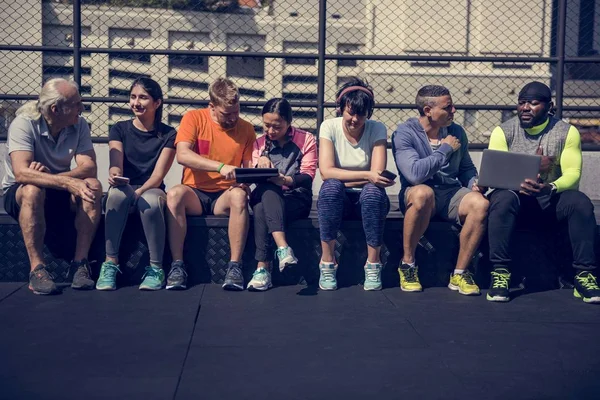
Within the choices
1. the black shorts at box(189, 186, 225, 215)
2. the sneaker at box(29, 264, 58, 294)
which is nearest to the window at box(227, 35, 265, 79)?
the black shorts at box(189, 186, 225, 215)

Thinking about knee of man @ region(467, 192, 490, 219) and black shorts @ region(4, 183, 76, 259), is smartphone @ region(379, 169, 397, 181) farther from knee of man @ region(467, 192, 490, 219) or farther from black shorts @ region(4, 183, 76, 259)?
black shorts @ region(4, 183, 76, 259)

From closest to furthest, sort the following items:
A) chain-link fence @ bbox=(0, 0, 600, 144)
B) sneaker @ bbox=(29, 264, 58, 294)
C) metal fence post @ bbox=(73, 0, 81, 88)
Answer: sneaker @ bbox=(29, 264, 58, 294), metal fence post @ bbox=(73, 0, 81, 88), chain-link fence @ bbox=(0, 0, 600, 144)

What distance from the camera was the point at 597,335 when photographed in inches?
165

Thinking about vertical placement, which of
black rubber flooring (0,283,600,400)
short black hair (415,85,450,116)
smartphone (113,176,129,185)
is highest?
short black hair (415,85,450,116)

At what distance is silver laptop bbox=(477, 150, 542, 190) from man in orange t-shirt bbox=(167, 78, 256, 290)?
59.0 inches

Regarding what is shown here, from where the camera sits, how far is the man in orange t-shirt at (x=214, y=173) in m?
5.21

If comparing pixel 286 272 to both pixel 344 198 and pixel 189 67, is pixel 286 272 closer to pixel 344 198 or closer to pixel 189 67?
pixel 344 198

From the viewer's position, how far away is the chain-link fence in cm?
813

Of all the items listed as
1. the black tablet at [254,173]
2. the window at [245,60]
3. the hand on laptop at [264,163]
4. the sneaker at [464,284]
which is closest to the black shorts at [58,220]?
the black tablet at [254,173]

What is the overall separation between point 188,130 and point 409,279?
170 centimetres

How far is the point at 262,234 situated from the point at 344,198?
57cm

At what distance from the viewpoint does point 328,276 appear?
5.27 meters

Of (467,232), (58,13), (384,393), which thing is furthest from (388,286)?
(58,13)

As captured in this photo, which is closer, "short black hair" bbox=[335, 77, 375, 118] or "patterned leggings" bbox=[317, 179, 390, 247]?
"patterned leggings" bbox=[317, 179, 390, 247]
